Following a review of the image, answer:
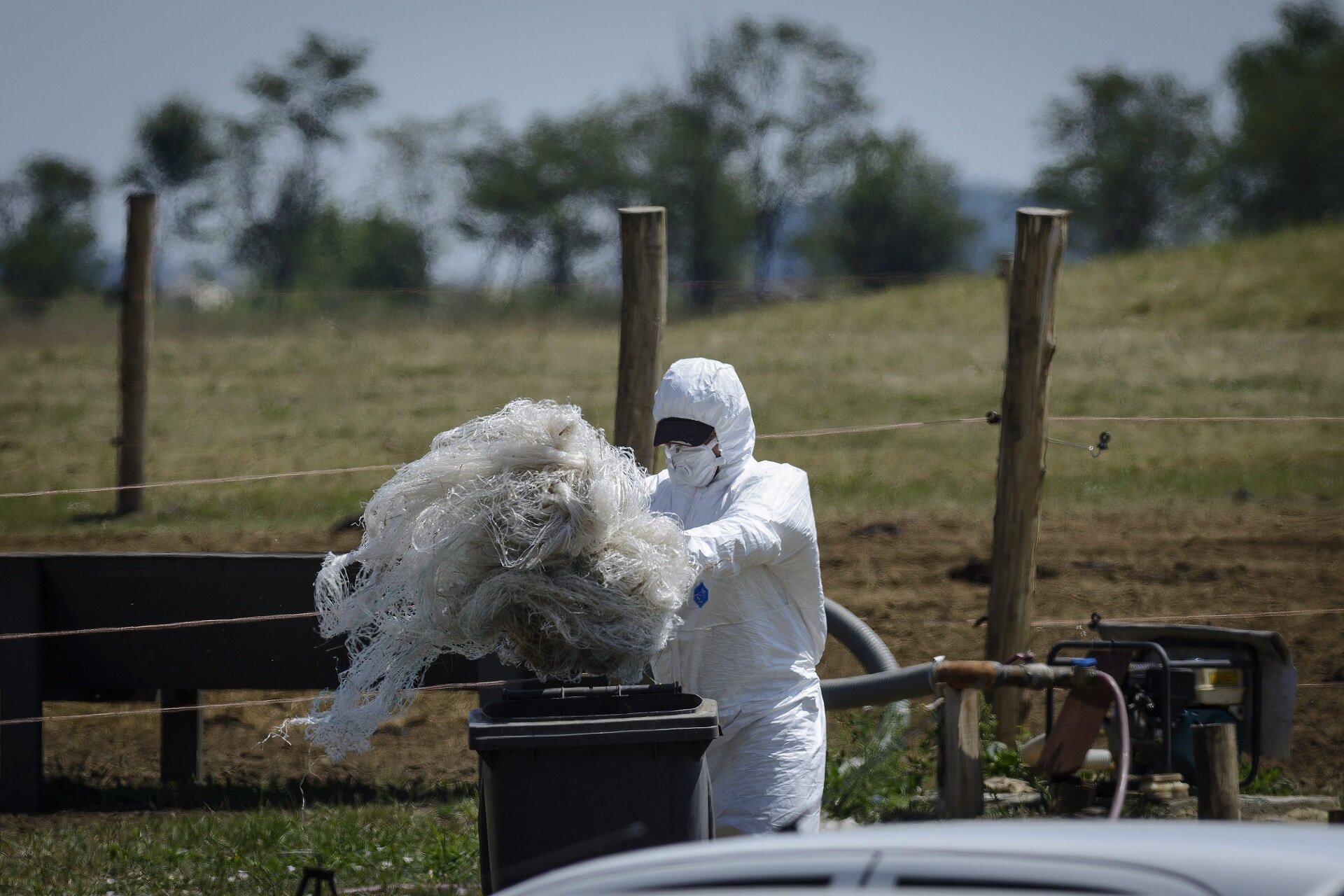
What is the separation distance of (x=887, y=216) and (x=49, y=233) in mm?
25138

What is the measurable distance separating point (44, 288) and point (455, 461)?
128 ft

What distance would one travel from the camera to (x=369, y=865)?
4949mm

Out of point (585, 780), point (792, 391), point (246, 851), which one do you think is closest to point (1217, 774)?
point (585, 780)

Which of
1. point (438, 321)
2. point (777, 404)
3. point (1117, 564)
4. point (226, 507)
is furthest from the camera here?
point (438, 321)

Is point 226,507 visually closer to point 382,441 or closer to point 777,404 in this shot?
point 382,441

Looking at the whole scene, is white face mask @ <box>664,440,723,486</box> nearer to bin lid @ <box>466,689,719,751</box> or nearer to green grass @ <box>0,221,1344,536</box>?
bin lid @ <box>466,689,719,751</box>

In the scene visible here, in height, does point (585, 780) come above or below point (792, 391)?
below

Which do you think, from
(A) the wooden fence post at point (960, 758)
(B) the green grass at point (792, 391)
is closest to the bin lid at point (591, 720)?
(A) the wooden fence post at point (960, 758)

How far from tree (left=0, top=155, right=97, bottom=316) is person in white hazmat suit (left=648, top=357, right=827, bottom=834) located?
35891mm

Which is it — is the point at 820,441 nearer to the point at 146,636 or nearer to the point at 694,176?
the point at 146,636

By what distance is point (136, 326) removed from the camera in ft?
30.0

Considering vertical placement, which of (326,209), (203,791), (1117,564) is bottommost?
(203,791)

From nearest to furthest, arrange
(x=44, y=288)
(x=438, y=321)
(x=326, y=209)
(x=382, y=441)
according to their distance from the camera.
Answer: (x=382, y=441) < (x=438, y=321) < (x=44, y=288) < (x=326, y=209)

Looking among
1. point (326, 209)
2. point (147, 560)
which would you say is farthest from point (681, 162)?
point (147, 560)
